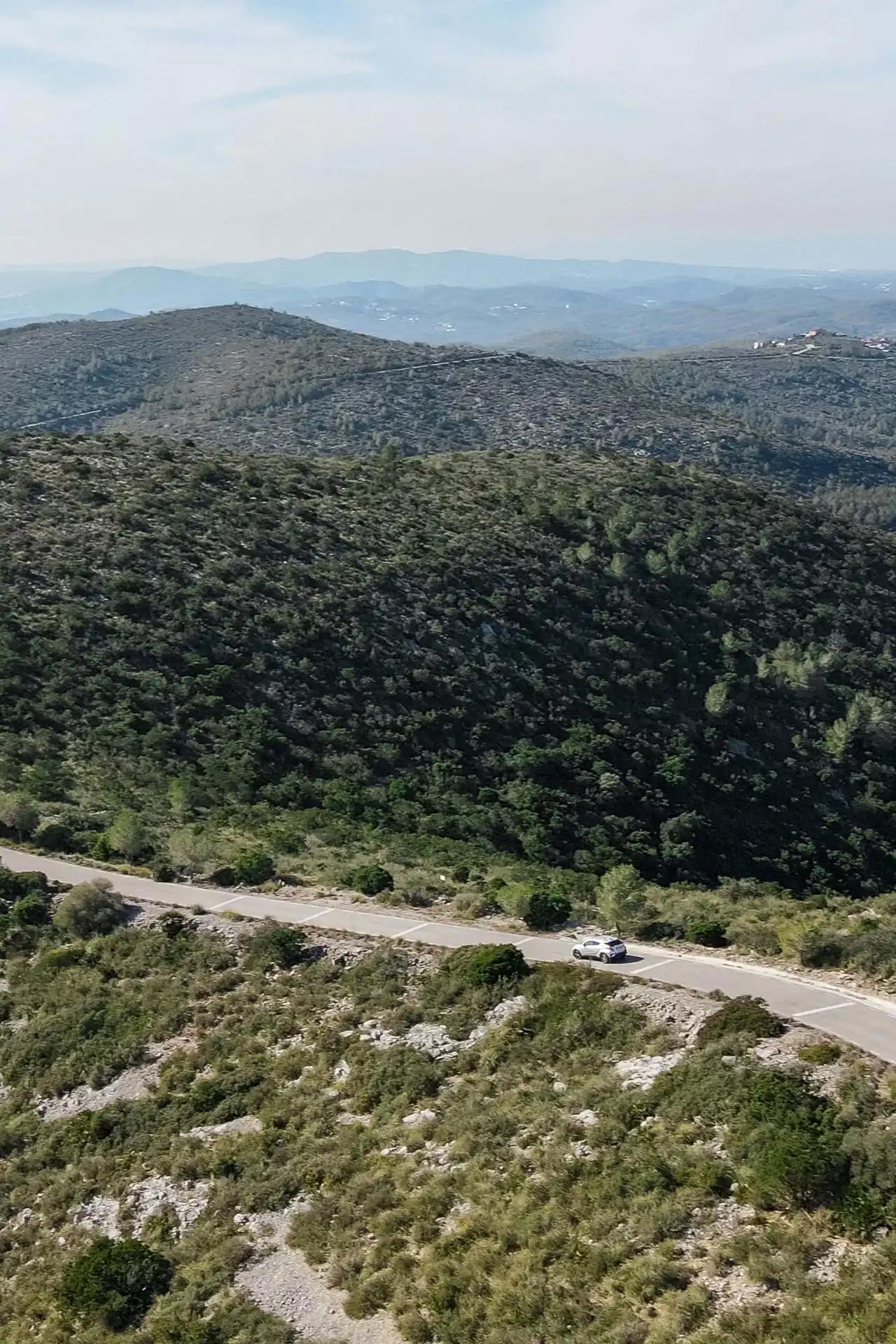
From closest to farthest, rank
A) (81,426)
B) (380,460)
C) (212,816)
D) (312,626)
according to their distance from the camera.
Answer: (212,816), (312,626), (380,460), (81,426)

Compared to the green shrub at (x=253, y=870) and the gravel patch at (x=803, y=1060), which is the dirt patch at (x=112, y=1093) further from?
the gravel patch at (x=803, y=1060)

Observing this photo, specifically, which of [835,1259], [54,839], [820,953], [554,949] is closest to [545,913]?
[554,949]

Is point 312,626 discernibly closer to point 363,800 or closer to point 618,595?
point 363,800

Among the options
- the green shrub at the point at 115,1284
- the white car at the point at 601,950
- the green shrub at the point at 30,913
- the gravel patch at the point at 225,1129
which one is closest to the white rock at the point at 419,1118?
the gravel patch at the point at 225,1129

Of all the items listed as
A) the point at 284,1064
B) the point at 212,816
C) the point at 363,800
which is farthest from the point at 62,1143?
the point at 363,800

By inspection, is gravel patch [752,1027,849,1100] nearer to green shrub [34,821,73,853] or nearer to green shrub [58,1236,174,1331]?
green shrub [58,1236,174,1331]
